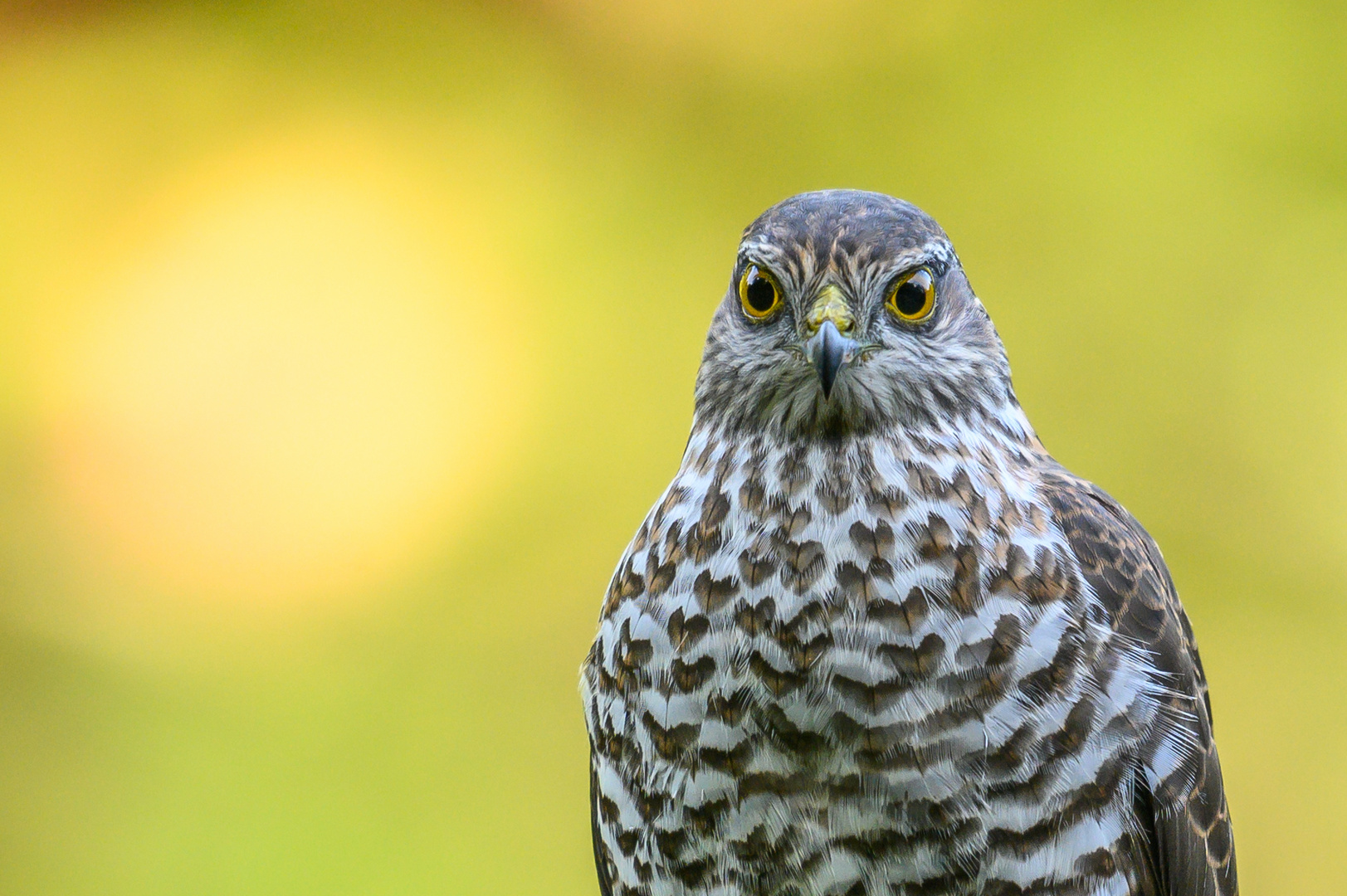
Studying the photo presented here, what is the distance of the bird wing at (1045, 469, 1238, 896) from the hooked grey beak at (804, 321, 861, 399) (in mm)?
429

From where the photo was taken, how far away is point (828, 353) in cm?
186

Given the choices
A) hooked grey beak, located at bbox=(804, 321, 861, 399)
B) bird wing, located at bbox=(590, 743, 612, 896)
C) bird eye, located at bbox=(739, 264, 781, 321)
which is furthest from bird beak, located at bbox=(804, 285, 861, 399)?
bird wing, located at bbox=(590, 743, 612, 896)

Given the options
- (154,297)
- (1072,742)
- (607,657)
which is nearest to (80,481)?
(154,297)

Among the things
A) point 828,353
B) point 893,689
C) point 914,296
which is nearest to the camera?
point 893,689

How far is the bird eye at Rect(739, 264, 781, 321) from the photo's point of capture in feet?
6.61

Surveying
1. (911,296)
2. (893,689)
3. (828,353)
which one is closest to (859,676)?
(893,689)

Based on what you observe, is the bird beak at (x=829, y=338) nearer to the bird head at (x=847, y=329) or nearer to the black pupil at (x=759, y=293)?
the bird head at (x=847, y=329)

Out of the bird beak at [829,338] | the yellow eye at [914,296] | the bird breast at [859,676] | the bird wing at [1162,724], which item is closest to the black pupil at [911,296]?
the yellow eye at [914,296]

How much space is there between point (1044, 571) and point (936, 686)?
0.88 ft

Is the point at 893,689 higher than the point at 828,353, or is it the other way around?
the point at 828,353

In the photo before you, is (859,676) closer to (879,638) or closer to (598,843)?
(879,638)

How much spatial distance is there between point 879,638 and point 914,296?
0.58 metres

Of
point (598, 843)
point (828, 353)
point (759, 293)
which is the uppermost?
point (759, 293)

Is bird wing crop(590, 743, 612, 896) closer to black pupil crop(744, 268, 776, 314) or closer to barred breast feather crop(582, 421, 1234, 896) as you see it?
barred breast feather crop(582, 421, 1234, 896)
